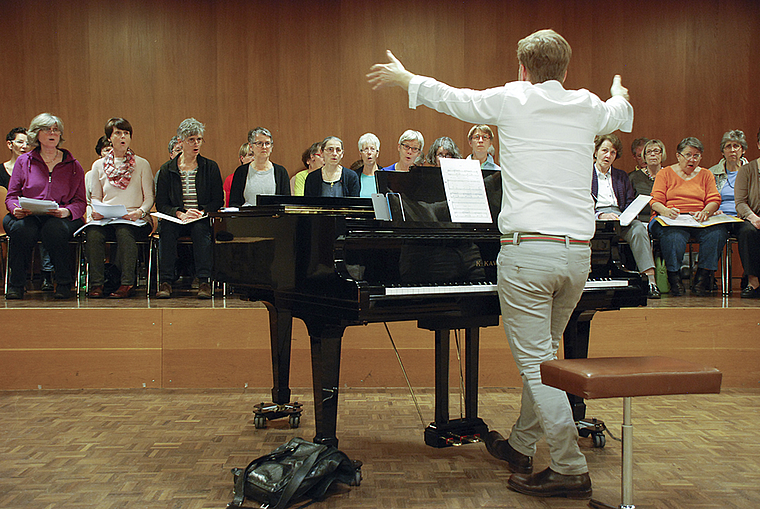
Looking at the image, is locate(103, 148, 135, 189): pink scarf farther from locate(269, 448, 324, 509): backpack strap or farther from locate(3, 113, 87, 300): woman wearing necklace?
locate(269, 448, 324, 509): backpack strap

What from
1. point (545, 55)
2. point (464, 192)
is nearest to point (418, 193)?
point (464, 192)

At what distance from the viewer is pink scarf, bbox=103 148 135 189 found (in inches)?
196

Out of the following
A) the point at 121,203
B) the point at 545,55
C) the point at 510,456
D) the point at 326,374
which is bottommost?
the point at 510,456

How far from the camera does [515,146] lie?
Result: 7.19 ft

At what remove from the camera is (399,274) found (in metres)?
2.46

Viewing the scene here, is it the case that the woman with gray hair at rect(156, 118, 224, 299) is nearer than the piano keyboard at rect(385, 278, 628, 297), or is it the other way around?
the piano keyboard at rect(385, 278, 628, 297)

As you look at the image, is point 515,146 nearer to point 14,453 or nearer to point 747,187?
point 14,453

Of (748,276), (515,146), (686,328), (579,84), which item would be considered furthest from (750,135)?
(515,146)

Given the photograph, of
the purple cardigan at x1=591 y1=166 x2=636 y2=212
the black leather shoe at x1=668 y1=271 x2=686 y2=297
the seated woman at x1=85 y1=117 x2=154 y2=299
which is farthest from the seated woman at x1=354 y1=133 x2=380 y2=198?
the black leather shoe at x1=668 y1=271 x2=686 y2=297

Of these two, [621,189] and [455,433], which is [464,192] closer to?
[455,433]

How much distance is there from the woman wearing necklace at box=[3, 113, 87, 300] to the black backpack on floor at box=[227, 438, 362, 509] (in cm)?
288

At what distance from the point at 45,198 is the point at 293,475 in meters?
3.55

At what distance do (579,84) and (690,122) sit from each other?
1.26m

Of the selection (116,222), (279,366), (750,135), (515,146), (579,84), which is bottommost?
(279,366)
